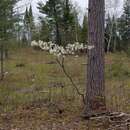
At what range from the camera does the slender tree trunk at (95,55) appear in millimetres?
7062

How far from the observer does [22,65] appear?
25.0 meters

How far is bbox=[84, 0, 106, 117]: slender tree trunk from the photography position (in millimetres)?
7062

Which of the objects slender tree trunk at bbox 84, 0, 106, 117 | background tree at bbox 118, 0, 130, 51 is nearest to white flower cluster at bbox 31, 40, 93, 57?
slender tree trunk at bbox 84, 0, 106, 117

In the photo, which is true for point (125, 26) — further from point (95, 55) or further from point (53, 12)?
point (95, 55)

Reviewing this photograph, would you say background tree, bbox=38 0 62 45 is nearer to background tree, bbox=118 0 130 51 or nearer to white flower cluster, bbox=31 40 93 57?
background tree, bbox=118 0 130 51

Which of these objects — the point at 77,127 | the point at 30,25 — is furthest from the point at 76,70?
the point at 30,25

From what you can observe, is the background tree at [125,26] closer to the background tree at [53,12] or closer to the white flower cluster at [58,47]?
the background tree at [53,12]

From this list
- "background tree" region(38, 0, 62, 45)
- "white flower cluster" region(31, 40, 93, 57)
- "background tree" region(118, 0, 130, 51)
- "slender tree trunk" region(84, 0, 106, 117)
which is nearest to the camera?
"white flower cluster" region(31, 40, 93, 57)

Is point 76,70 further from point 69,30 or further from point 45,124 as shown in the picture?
point 69,30

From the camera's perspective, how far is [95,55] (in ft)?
23.1

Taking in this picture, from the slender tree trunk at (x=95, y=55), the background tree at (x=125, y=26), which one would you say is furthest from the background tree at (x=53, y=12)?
the slender tree trunk at (x=95, y=55)

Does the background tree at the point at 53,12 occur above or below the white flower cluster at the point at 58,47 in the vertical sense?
above

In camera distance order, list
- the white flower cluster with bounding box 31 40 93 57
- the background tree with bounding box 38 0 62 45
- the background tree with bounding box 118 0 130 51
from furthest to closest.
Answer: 1. the background tree with bounding box 118 0 130 51
2. the background tree with bounding box 38 0 62 45
3. the white flower cluster with bounding box 31 40 93 57

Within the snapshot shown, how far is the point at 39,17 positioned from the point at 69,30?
384 cm
